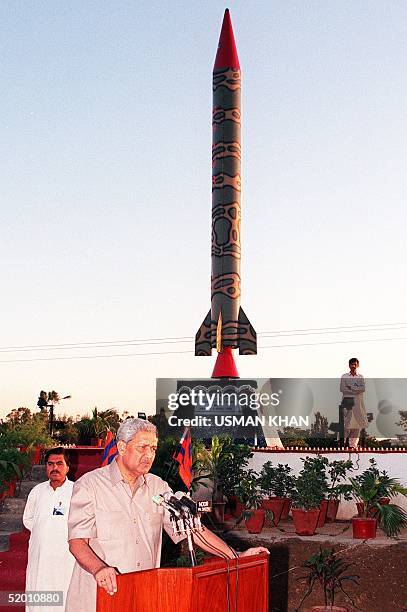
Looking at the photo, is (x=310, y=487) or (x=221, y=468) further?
(x=221, y=468)

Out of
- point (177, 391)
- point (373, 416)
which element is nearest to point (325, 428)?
point (373, 416)

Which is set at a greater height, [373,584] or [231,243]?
[231,243]

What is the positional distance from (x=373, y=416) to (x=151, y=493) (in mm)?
→ 16043

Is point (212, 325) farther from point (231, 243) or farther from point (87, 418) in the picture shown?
point (87, 418)

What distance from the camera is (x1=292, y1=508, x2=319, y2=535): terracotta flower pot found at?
17.6m

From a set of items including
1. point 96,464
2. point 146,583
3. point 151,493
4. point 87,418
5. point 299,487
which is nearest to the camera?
point 146,583

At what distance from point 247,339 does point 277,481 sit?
31.8ft

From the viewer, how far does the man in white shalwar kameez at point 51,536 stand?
29.3ft

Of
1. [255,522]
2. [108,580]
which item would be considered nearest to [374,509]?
[255,522]

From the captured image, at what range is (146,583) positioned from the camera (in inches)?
191

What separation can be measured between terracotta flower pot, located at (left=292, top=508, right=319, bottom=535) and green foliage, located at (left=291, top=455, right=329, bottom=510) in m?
0.36

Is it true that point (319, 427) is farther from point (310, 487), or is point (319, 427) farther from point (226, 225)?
point (226, 225)

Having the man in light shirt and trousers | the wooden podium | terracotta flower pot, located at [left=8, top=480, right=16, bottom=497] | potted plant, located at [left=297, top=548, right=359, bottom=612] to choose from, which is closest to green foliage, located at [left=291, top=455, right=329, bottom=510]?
potted plant, located at [left=297, top=548, right=359, bottom=612]

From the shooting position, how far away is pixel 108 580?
470 cm
